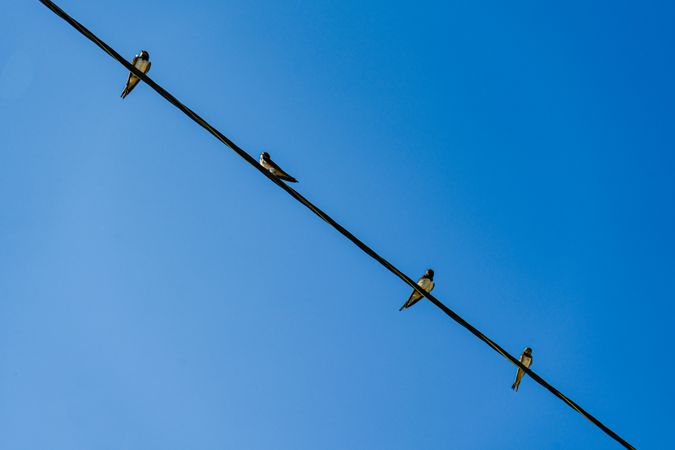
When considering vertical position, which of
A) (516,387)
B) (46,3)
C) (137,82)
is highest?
(137,82)

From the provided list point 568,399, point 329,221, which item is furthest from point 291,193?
point 568,399

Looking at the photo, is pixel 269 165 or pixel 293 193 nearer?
pixel 293 193

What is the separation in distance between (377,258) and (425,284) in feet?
25.7

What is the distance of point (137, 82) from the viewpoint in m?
11.6

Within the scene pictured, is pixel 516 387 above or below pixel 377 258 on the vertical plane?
above

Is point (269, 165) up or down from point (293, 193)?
up

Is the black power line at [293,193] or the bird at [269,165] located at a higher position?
the bird at [269,165]

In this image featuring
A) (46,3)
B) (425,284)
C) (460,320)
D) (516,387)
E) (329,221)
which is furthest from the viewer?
(425,284)

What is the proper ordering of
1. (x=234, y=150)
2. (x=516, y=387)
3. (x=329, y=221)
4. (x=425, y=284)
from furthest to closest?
(x=425, y=284), (x=516, y=387), (x=329, y=221), (x=234, y=150)

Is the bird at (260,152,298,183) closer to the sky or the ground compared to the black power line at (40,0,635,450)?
closer to the sky

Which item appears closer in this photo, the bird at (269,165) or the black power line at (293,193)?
the black power line at (293,193)

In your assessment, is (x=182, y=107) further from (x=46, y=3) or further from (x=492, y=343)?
(x=492, y=343)

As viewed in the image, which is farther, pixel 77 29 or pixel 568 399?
pixel 568 399

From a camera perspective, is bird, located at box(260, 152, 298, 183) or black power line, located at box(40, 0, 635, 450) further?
bird, located at box(260, 152, 298, 183)
